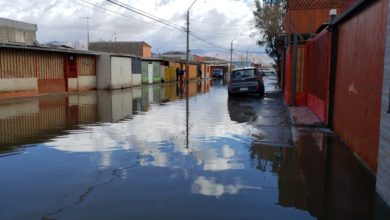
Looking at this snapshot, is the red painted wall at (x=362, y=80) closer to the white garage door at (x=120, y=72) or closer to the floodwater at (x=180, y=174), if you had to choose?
the floodwater at (x=180, y=174)

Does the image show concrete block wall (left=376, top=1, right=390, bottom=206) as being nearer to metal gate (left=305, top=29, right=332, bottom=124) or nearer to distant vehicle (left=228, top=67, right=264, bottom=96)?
metal gate (left=305, top=29, right=332, bottom=124)

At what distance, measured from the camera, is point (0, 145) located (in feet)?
29.0

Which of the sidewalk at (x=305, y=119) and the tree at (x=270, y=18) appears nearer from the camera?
the sidewalk at (x=305, y=119)

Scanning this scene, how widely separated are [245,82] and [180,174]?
57.9 ft

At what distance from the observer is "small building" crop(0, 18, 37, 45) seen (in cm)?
3114

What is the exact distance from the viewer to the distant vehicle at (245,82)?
2342cm

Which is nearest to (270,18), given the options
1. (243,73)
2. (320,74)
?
(243,73)

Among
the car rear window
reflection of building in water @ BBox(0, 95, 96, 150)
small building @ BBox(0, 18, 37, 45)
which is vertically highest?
small building @ BBox(0, 18, 37, 45)

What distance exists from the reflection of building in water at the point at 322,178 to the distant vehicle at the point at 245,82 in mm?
14383

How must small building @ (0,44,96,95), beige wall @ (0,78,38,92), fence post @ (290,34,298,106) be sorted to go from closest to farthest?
fence post @ (290,34,298,106) < beige wall @ (0,78,38,92) < small building @ (0,44,96,95)

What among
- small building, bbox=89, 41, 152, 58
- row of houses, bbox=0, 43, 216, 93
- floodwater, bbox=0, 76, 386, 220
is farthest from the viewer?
small building, bbox=89, 41, 152, 58

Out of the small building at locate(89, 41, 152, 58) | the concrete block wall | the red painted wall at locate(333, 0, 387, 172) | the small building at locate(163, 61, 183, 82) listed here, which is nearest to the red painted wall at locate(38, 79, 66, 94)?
the red painted wall at locate(333, 0, 387, 172)

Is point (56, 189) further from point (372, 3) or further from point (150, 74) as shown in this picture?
point (150, 74)

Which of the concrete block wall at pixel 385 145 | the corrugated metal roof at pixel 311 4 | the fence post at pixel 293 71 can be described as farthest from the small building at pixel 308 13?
the concrete block wall at pixel 385 145
